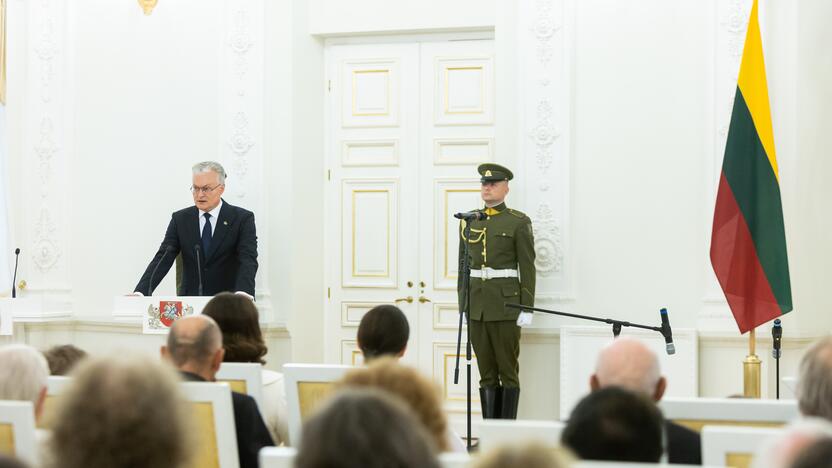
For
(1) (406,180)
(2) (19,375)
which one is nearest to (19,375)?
(2) (19,375)

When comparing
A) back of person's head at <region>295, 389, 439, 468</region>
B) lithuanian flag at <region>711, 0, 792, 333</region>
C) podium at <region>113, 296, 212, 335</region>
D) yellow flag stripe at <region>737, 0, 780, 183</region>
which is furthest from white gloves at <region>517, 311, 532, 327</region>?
back of person's head at <region>295, 389, 439, 468</region>

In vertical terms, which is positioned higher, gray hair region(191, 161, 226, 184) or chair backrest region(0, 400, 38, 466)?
gray hair region(191, 161, 226, 184)

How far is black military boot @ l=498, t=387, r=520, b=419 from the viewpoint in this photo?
6.93 metres

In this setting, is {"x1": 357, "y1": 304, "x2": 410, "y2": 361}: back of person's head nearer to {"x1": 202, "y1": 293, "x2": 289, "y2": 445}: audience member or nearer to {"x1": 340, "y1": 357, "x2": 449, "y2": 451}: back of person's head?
{"x1": 202, "y1": 293, "x2": 289, "y2": 445}: audience member

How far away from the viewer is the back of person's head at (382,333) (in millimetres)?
4074

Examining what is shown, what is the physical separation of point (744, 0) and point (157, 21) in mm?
3987

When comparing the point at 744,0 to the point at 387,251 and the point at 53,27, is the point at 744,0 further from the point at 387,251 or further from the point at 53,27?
the point at 53,27

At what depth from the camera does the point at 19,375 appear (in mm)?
2922


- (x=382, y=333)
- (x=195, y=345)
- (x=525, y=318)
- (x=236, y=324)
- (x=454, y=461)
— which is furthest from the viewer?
(x=525, y=318)

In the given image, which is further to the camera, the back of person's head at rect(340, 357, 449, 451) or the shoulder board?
the shoulder board

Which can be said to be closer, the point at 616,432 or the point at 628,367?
the point at 616,432

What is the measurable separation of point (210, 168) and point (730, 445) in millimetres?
5249

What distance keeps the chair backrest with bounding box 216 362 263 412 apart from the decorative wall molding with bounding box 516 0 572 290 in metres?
3.51

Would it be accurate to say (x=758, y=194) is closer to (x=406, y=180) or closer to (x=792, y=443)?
(x=406, y=180)
